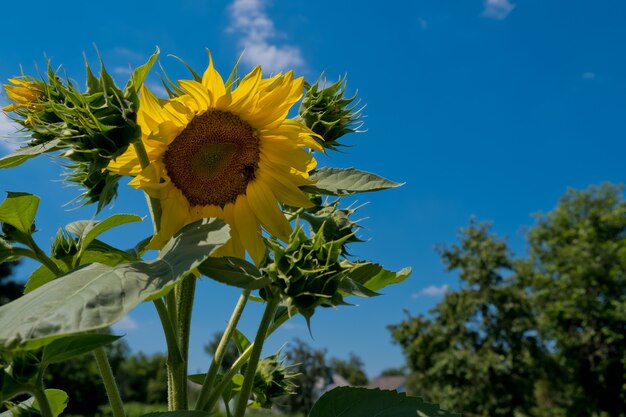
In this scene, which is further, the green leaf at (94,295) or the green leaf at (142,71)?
the green leaf at (142,71)

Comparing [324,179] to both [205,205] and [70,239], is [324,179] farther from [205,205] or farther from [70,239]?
[70,239]

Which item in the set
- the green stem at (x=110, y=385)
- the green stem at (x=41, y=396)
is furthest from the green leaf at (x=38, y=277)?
the green stem at (x=41, y=396)

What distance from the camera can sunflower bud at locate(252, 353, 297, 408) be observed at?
5.34ft

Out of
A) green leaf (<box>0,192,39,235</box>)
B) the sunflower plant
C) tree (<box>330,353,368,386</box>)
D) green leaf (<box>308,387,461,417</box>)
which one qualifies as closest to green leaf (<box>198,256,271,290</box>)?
the sunflower plant

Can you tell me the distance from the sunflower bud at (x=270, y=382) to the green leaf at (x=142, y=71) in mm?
777

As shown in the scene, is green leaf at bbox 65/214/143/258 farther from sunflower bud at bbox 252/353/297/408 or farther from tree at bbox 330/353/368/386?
tree at bbox 330/353/368/386

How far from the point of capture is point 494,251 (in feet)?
67.5

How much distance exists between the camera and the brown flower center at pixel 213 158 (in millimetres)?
1268

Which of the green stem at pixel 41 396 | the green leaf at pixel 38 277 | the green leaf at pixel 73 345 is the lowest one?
the green stem at pixel 41 396

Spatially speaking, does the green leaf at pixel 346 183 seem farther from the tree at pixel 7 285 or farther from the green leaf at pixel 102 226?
the tree at pixel 7 285

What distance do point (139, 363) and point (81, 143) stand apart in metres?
40.2

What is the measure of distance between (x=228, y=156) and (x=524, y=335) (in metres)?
20.1

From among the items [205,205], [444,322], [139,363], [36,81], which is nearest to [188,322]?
[205,205]

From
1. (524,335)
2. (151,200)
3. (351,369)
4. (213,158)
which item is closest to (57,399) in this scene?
(151,200)
